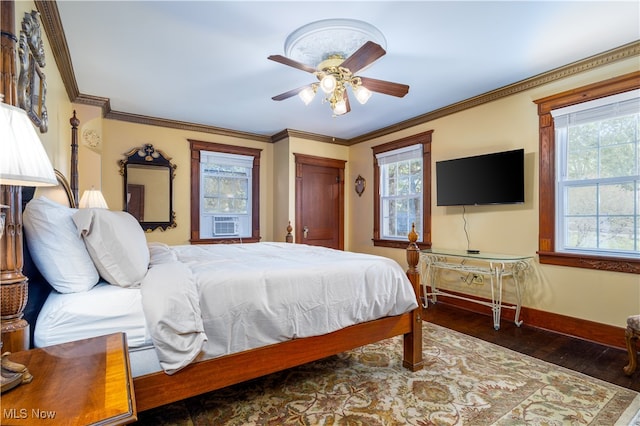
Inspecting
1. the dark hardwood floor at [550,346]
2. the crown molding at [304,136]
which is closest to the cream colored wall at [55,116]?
the crown molding at [304,136]

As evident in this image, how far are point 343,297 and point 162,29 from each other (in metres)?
2.38

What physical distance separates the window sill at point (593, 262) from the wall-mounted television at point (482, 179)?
62 centimetres

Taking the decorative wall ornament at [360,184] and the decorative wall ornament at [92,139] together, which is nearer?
the decorative wall ornament at [92,139]

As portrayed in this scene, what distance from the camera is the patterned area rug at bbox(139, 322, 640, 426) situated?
1.75 m

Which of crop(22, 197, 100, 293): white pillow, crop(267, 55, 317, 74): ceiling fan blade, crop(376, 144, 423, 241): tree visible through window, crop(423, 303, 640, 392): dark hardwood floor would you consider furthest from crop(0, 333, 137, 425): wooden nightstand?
crop(376, 144, 423, 241): tree visible through window

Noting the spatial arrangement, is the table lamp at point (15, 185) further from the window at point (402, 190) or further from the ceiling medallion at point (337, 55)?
the window at point (402, 190)

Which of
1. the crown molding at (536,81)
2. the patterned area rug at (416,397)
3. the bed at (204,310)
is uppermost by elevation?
the crown molding at (536,81)

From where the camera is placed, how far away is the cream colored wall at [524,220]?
9.12ft

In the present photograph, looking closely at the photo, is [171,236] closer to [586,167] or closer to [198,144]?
[198,144]

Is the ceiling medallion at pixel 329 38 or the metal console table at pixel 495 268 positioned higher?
the ceiling medallion at pixel 329 38

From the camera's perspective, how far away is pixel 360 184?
5.48 meters

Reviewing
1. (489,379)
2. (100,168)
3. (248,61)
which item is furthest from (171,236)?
(489,379)

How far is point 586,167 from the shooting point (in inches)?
118

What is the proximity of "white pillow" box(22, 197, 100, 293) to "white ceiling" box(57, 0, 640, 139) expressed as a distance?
1.59 metres
